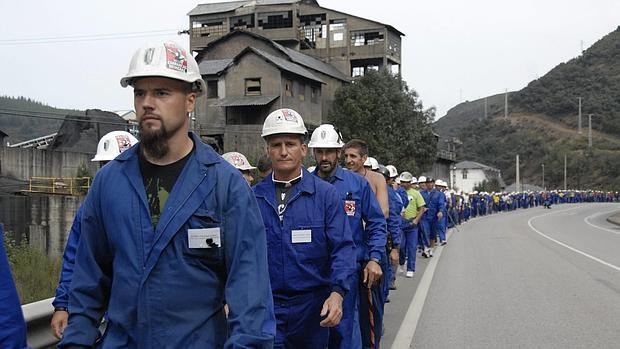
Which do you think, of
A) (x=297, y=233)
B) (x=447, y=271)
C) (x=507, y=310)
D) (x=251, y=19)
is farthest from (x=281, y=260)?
(x=251, y=19)

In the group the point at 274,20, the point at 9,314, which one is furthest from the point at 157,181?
the point at 274,20

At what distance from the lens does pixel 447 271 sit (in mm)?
14875

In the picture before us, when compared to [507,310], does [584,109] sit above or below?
above

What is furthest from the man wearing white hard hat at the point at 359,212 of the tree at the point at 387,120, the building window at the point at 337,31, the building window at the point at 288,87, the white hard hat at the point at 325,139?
the building window at the point at 337,31

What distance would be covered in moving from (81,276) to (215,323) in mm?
588

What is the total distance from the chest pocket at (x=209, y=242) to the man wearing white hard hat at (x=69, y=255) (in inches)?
34.7

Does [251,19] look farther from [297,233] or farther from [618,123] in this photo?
[618,123]

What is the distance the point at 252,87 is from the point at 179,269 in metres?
44.0

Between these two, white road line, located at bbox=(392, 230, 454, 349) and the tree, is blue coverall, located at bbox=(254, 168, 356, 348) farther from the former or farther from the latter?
the tree

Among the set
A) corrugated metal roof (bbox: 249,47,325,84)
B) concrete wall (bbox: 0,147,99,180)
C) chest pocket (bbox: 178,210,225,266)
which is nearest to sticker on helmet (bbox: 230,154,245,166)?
chest pocket (bbox: 178,210,225,266)

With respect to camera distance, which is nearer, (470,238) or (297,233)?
(297,233)

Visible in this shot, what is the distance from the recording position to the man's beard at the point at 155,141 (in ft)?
8.96

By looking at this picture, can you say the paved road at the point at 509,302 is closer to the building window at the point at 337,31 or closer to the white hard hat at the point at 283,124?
the white hard hat at the point at 283,124

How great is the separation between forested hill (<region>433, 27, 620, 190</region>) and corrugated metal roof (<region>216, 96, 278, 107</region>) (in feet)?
265
